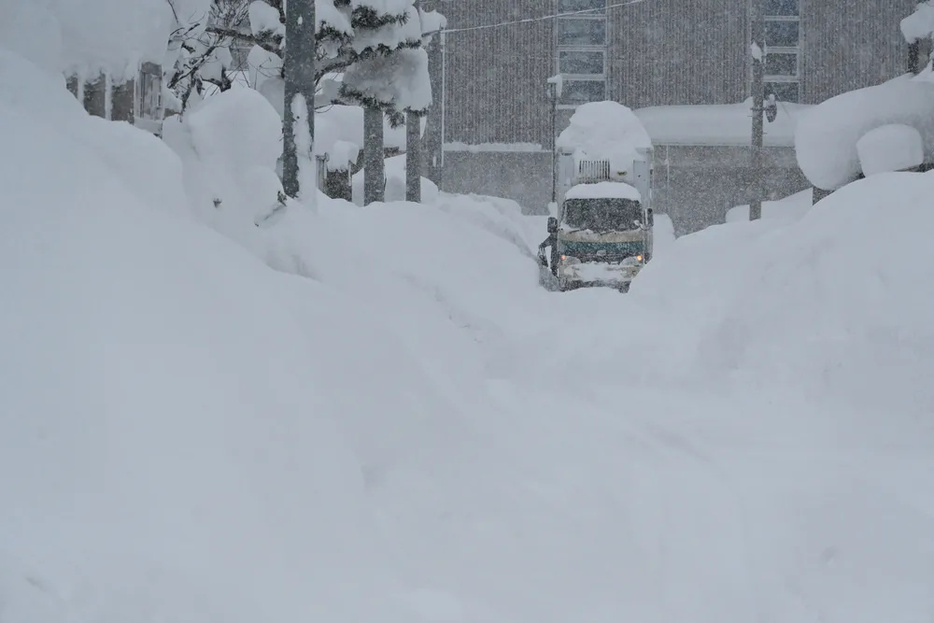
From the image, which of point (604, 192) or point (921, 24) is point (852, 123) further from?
point (604, 192)

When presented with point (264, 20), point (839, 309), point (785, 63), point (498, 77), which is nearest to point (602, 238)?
point (264, 20)

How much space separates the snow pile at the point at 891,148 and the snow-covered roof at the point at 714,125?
25.0 meters

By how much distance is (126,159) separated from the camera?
5.77m

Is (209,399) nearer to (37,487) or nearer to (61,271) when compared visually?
(61,271)

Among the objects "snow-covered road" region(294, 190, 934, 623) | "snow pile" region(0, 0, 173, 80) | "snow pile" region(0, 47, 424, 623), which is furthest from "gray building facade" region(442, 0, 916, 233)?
"snow pile" region(0, 47, 424, 623)

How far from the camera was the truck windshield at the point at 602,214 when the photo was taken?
2334 centimetres

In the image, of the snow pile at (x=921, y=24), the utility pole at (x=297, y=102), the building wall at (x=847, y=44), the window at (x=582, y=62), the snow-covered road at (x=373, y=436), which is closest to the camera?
the snow-covered road at (x=373, y=436)

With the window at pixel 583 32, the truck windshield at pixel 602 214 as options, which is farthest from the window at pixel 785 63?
the truck windshield at pixel 602 214

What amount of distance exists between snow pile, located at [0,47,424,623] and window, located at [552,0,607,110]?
3872 centimetres

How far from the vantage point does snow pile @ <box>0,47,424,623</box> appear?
126 inches

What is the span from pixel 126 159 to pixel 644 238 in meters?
18.1

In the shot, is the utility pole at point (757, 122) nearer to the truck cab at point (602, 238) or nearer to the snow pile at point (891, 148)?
the truck cab at point (602, 238)

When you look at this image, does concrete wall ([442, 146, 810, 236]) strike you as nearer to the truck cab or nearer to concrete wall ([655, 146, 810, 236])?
concrete wall ([655, 146, 810, 236])

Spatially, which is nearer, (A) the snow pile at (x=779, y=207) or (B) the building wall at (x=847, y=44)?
(A) the snow pile at (x=779, y=207)
